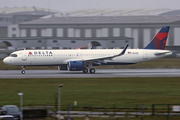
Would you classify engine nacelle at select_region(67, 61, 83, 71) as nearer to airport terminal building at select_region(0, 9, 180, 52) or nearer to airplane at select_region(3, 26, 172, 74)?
airplane at select_region(3, 26, 172, 74)

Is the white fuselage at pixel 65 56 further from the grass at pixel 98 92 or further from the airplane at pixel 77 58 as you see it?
the grass at pixel 98 92

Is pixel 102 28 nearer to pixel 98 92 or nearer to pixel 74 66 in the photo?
pixel 74 66

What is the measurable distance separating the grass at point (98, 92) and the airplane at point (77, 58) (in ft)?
30.3

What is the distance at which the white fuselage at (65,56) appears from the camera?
4434 cm

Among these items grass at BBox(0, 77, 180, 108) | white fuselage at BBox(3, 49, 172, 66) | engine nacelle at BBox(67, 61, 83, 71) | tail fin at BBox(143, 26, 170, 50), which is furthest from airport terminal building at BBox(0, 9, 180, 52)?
grass at BBox(0, 77, 180, 108)

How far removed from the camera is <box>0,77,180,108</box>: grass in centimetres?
2330

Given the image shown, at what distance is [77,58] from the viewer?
45.3 meters

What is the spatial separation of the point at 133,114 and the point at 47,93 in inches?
427

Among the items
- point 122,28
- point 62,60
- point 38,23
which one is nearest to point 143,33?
point 122,28

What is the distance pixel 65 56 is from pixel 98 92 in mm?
18231

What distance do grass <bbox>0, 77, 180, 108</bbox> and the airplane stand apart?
9233 millimetres

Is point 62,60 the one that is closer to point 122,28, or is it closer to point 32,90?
point 32,90

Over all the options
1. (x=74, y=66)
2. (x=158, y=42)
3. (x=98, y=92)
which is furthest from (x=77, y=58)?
(x=98, y=92)

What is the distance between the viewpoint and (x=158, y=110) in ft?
62.3
